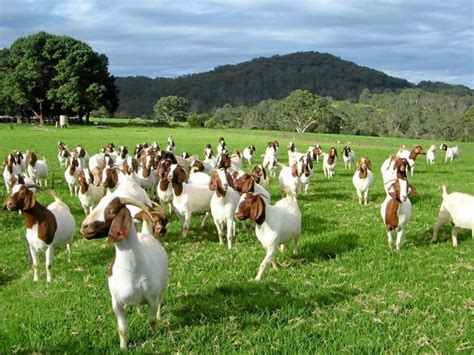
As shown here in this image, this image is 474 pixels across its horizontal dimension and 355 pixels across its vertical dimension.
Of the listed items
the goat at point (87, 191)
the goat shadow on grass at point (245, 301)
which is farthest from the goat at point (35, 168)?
the goat shadow on grass at point (245, 301)

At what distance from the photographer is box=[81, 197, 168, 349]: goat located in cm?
591

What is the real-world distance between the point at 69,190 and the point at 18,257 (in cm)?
1034

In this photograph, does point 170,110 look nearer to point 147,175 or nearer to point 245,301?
point 147,175

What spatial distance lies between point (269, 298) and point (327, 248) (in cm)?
392

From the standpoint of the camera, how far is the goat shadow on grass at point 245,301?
7855mm

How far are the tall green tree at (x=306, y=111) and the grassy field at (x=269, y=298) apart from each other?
114467 mm

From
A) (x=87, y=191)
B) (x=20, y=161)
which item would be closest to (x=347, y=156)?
(x=20, y=161)

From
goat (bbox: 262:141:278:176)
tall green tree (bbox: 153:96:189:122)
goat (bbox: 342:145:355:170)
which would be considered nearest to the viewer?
goat (bbox: 262:141:278:176)

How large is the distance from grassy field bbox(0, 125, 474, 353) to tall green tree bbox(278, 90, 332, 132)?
376 feet

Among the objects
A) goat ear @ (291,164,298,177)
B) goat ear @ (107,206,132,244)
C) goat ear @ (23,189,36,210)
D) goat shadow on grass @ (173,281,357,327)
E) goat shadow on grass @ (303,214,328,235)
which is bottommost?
goat shadow on grass @ (173,281,357,327)

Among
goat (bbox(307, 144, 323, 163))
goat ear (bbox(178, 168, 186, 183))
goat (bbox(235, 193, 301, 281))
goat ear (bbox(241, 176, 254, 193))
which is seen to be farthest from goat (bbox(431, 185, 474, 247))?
goat (bbox(307, 144, 323, 163))

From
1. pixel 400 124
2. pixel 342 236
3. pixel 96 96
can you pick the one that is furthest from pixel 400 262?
pixel 400 124

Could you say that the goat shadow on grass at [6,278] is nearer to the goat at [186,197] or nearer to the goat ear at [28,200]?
the goat ear at [28,200]

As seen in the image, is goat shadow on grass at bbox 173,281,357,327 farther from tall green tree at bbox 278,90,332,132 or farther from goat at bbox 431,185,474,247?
tall green tree at bbox 278,90,332,132
